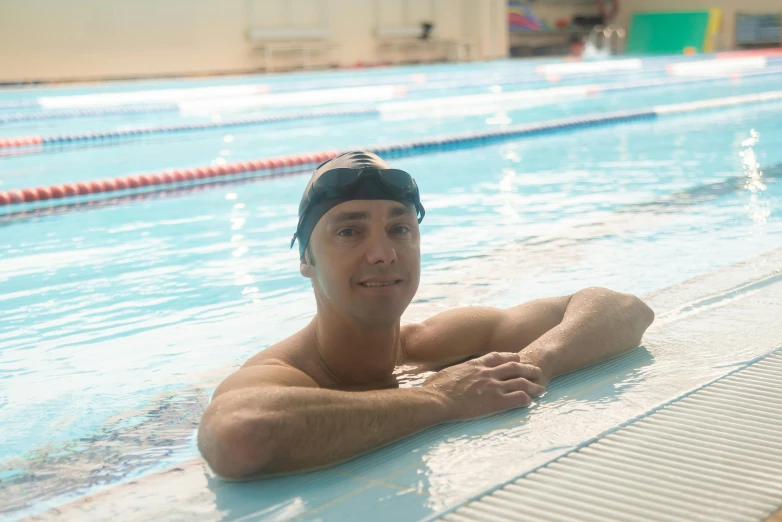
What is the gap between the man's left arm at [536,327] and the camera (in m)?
2.65

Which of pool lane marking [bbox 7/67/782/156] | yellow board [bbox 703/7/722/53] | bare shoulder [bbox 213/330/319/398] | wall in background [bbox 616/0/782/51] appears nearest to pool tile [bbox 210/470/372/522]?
bare shoulder [bbox 213/330/319/398]

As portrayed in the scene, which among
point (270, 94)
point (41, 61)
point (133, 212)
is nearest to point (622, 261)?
point (133, 212)

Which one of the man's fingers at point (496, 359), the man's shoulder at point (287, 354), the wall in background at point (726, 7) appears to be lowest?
the man's fingers at point (496, 359)

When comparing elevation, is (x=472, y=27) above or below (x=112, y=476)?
above

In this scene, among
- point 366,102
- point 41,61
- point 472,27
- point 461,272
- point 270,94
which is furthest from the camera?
point 472,27

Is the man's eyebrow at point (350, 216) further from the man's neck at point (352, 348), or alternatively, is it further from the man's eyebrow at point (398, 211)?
the man's neck at point (352, 348)

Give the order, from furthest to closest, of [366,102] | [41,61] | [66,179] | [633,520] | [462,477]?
[41,61] → [366,102] → [66,179] → [462,477] → [633,520]

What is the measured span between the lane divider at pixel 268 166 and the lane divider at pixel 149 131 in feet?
8.83

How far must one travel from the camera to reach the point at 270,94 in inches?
598

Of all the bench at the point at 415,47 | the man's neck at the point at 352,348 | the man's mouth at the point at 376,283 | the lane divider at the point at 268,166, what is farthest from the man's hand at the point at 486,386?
the bench at the point at 415,47

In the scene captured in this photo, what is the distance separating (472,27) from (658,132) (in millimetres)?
16986

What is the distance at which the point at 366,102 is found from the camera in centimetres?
1402

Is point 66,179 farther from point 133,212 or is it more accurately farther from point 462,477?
point 462,477

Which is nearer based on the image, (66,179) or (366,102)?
(66,179)
